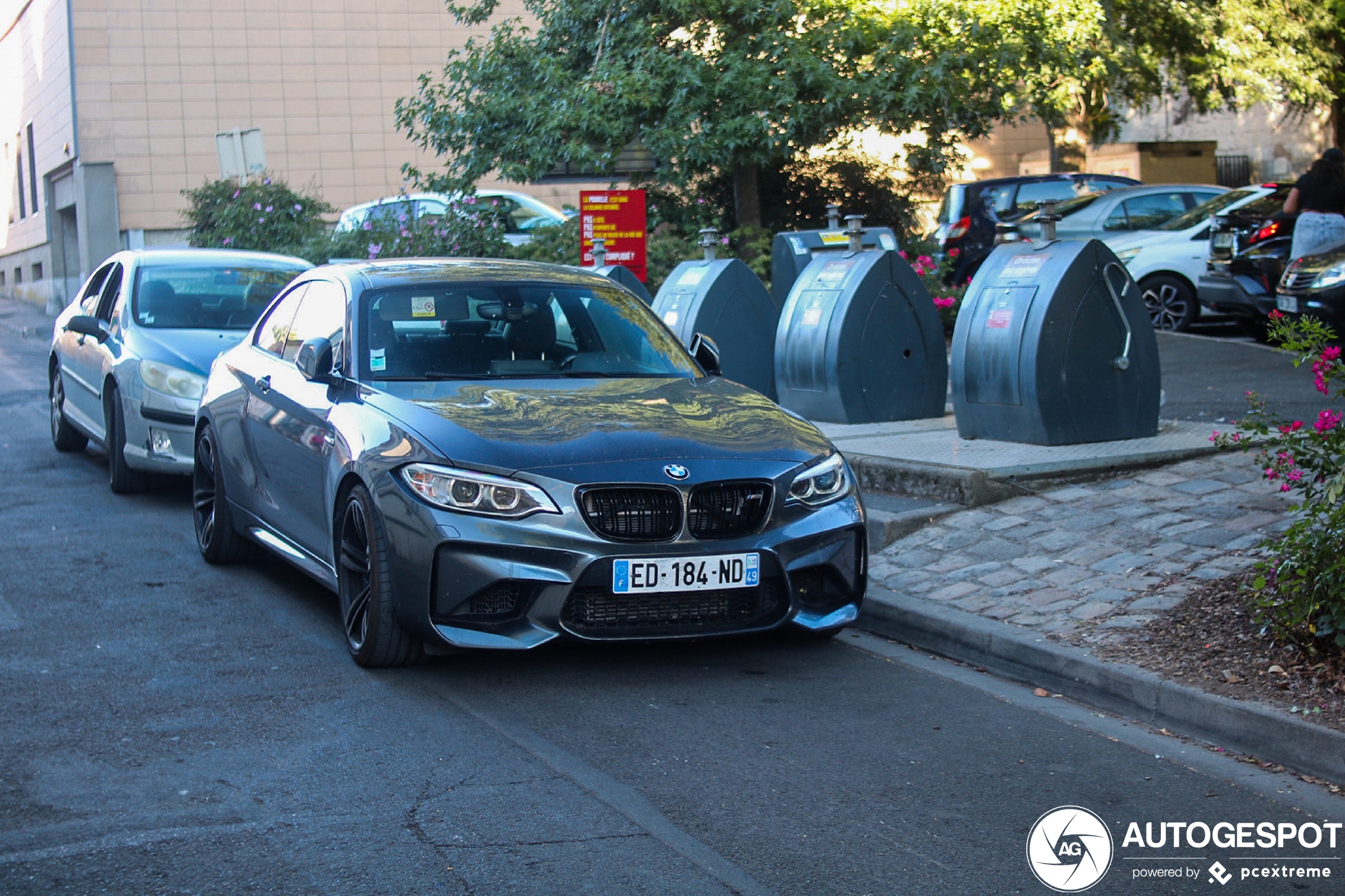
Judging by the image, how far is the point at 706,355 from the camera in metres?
7.04

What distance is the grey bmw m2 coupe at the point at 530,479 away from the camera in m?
5.27

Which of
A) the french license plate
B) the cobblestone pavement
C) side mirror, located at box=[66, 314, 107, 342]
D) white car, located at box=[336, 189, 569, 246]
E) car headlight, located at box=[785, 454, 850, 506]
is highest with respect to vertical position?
white car, located at box=[336, 189, 569, 246]

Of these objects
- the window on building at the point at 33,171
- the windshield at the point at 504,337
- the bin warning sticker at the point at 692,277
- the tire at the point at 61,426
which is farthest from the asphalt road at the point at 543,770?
the window on building at the point at 33,171

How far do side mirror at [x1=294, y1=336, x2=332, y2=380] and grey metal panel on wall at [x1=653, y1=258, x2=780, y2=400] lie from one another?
4.74 meters

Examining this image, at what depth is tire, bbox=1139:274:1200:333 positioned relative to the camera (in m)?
15.8

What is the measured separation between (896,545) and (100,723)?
3881 millimetres

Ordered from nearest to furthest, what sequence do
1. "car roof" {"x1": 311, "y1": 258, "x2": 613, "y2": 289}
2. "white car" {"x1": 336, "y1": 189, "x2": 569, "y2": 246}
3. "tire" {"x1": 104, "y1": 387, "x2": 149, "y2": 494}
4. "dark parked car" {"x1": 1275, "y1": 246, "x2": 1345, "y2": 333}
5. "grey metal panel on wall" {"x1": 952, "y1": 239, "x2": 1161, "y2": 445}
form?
"car roof" {"x1": 311, "y1": 258, "x2": 613, "y2": 289}, "grey metal panel on wall" {"x1": 952, "y1": 239, "x2": 1161, "y2": 445}, "tire" {"x1": 104, "y1": 387, "x2": 149, "y2": 494}, "dark parked car" {"x1": 1275, "y1": 246, "x2": 1345, "y2": 333}, "white car" {"x1": 336, "y1": 189, "x2": 569, "y2": 246}

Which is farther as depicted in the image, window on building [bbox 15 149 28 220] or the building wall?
window on building [bbox 15 149 28 220]

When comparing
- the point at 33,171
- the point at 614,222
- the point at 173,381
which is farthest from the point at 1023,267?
the point at 33,171

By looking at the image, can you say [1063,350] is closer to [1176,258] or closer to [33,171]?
[1176,258]

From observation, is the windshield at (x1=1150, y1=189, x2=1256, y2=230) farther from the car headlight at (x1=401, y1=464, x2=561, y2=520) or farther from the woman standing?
the car headlight at (x1=401, y1=464, x2=561, y2=520)

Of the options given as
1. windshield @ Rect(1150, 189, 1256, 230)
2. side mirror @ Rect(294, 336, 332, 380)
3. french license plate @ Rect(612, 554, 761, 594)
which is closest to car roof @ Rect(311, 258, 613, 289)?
Result: side mirror @ Rect(294, 336, 332, 380)

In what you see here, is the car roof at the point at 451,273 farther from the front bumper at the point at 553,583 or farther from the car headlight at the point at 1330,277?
the car headlight at the point at 1330,277

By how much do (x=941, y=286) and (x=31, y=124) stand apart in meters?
27.5
